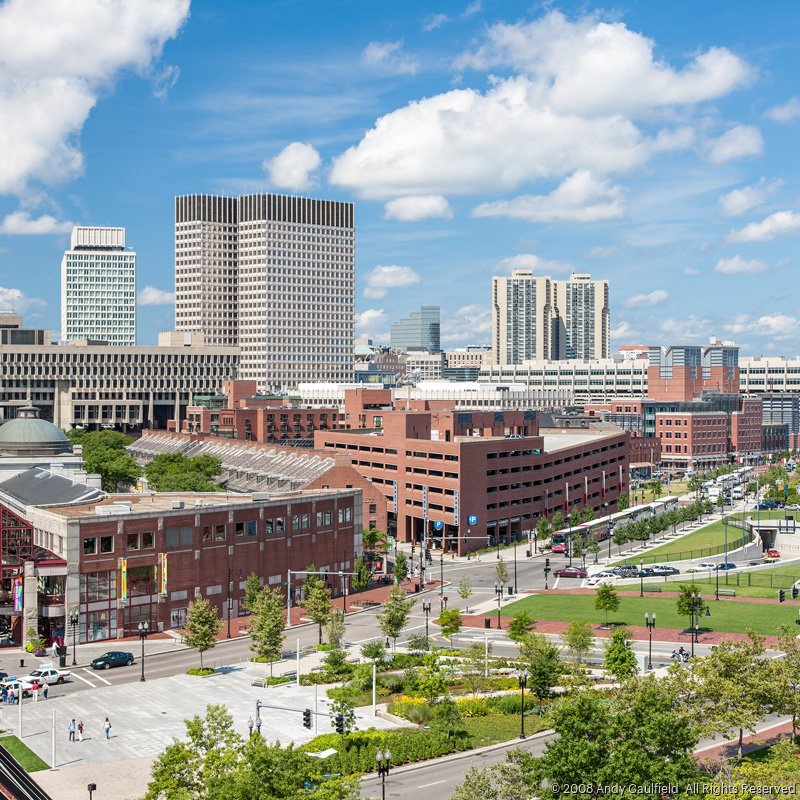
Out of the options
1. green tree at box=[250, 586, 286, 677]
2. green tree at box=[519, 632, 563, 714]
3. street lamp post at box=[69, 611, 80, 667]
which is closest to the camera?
green tree at box=[519, 632, 563, 714]

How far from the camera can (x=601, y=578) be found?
126 m

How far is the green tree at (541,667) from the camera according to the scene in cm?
7419

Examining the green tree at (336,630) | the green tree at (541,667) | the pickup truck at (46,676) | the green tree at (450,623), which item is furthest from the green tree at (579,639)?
the pickup truck at (46,676)

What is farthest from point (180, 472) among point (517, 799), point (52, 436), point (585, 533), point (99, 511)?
point (517, 799)

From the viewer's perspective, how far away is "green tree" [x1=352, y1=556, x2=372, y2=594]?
11612cm

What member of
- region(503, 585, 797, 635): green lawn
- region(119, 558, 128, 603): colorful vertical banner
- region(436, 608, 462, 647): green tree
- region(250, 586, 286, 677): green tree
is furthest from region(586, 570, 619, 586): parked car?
region(119, 558, 128, 603): colorful vertical banner

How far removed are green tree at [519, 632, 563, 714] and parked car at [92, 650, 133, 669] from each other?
32.0m

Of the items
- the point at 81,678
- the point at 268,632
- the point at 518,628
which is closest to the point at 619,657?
the point at 518,628

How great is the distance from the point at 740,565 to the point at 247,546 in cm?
6140

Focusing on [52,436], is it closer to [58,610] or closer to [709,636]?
[58,610]

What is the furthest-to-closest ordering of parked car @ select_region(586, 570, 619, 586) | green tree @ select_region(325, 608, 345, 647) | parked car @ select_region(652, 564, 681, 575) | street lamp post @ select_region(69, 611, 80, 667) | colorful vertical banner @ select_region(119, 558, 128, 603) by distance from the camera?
parked car @ select_region(652, 564, 681, 575) < parked car @ select_region(586, 570, 619, 586) < colorful vertical banner @ select_region(119, 558, 128, 603) < street lamp post @ select_region(69, 611, 80, 667) < green tree @ select_region(325, 608, 345, 647)

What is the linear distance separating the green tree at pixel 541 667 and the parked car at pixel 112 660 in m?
32.0

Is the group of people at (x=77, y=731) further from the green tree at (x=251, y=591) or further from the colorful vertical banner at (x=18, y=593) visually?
the green tree at (x=251, y=591)

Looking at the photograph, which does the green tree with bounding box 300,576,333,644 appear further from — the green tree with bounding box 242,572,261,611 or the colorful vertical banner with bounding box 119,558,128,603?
the colorful vertical banner with bounding box 119,558,128,603
